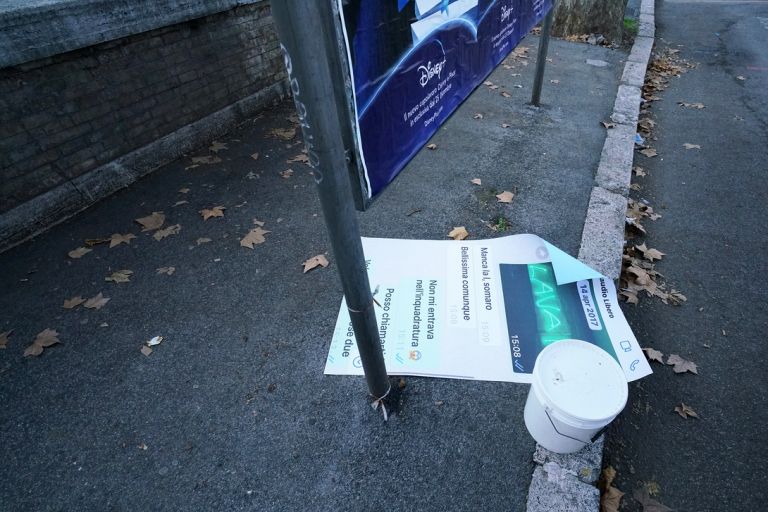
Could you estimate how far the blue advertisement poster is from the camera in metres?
1.39

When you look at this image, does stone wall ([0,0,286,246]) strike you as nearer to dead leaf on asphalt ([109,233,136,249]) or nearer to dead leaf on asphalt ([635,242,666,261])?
dead leaf on asphalt ([109,233,136,249])

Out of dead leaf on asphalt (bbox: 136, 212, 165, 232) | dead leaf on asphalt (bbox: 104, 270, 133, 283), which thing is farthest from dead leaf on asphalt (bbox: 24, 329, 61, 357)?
dead leaf on asphalt (bbox: 136, 212, 165, 232)

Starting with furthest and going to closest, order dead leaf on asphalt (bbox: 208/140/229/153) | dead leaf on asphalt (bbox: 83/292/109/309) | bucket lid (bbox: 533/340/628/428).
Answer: dead leaf on asphalt (bbox: 208/140/229/153)
dead leaf on asphalt (bbox: 83/292/109/309)
bucket lid (bbox: 533/340/628/428)

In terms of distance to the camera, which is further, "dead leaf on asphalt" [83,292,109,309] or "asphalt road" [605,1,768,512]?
"dead leaf on asphalt" [83,292,109,309]

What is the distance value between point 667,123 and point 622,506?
5.20 metres

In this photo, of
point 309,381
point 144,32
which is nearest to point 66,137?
point 144,32

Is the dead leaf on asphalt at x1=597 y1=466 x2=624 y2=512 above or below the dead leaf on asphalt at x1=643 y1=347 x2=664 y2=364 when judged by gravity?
above

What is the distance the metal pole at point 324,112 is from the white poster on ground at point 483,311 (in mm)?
921

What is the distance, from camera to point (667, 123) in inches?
207

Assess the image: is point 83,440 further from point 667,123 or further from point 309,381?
point 667,123

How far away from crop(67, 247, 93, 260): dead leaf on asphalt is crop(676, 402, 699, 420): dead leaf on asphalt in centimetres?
444

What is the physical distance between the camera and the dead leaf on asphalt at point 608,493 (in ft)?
6.02

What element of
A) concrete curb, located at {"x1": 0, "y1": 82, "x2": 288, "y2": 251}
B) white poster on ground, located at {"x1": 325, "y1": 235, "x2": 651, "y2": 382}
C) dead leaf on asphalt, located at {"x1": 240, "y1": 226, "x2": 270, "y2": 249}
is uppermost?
concrete curb, located at {"x1": 0, "y1": 82, "x2": 288, "y2": 251}

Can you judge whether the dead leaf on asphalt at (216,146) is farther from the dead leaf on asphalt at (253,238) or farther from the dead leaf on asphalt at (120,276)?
the dead leaf on asphalt at (120,276)
